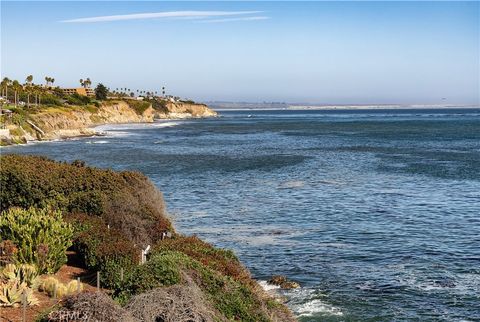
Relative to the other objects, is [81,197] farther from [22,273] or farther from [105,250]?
[22,273]

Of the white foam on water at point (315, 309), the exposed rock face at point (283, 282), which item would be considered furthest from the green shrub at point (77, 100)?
the white foam on water at point (315, 309)

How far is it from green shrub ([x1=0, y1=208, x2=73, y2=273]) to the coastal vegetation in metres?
0.03

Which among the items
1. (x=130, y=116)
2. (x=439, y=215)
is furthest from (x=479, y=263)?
(x=130, y=116)

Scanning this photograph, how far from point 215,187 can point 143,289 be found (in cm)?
3451

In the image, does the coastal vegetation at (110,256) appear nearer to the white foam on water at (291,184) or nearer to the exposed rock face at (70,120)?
the white foam on water at (291,184)

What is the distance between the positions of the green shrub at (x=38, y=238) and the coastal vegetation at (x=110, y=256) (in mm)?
34

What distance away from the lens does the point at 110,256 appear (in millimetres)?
20062

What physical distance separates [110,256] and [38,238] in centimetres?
247

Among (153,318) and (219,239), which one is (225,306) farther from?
(219,239)

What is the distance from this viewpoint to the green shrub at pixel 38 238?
1945cm

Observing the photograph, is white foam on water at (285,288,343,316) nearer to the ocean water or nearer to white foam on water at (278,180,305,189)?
the ocean water

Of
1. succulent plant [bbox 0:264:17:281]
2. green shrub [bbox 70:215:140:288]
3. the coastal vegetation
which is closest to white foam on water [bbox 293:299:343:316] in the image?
the coastal vegetation

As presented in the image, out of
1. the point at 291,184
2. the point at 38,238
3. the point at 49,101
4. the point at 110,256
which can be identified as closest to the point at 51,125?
the point at 49,101

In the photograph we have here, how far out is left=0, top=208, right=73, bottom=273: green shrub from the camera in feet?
63.8
